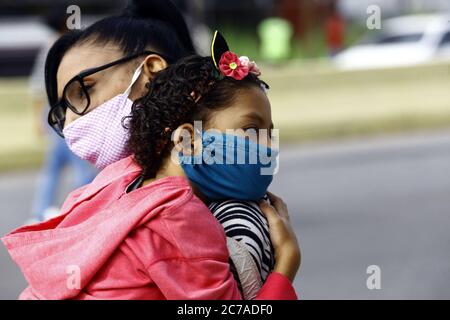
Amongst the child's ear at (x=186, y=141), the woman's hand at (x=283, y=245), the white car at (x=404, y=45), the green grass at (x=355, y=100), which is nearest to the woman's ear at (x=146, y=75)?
the child's ear at (x=186, y=141)

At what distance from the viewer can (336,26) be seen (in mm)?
22375

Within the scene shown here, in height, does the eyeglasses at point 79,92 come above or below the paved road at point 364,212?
above

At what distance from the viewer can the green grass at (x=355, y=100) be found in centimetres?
1366

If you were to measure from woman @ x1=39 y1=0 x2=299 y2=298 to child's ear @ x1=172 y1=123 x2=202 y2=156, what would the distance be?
0.24 m

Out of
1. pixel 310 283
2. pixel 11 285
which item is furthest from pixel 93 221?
pixel 11 285

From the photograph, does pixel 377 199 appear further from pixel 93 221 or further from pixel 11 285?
pixel 93 221

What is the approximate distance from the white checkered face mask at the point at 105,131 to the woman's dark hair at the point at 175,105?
137mm

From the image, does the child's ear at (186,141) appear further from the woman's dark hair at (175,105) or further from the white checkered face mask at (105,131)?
the white checkered face mask at (105,131)

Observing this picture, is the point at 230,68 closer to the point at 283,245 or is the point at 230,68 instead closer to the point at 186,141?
the point at 186,141

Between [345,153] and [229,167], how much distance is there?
Result: 33.9 feet

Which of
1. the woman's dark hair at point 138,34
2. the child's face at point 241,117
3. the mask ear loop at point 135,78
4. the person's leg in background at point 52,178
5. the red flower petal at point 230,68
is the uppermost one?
the woman's dark hair at point 138,34

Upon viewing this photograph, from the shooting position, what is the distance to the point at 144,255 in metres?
1.90

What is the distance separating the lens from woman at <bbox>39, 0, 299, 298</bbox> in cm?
230
